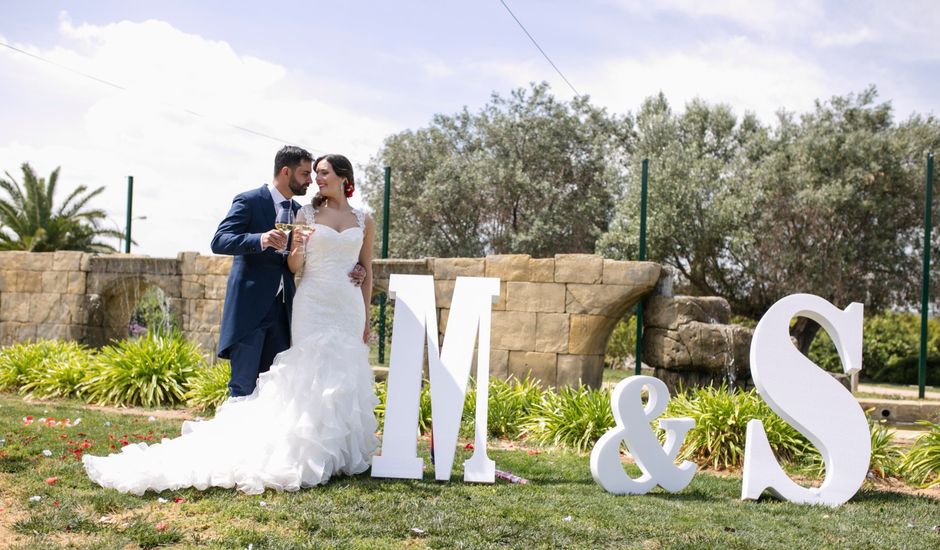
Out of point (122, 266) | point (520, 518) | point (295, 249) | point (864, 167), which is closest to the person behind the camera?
point (520, 518)

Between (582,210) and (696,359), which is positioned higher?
(582,210)

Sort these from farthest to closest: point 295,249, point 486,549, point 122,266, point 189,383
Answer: point 122,266, point 189,383, point 295,249, point 486,549

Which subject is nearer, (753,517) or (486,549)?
(486,549)

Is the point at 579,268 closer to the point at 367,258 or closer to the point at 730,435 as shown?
the point at 730,435

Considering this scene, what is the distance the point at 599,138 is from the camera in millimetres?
21844

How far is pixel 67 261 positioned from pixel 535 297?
689cm

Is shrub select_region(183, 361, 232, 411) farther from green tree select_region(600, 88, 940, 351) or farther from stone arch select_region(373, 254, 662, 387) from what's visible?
green tree select_region(600, 88, 940, 351)

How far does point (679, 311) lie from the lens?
28.2 feet

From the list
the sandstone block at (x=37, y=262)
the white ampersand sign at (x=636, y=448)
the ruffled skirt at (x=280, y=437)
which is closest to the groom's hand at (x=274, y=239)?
the ruffled skirt at (x=280, y=437)

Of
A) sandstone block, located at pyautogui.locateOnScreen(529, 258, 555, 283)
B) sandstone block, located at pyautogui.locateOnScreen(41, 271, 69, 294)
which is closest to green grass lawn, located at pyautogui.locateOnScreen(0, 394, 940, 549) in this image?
sandstone block, located at pyautogui.locateOnScreen(529, 258, 555, 283)

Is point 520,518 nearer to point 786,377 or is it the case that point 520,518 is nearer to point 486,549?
point 486,549

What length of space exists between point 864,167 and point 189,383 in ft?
44.3

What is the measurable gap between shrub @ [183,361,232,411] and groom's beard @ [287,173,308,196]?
12.4ft

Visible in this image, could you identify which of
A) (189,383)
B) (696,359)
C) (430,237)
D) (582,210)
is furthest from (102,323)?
(582,210)
